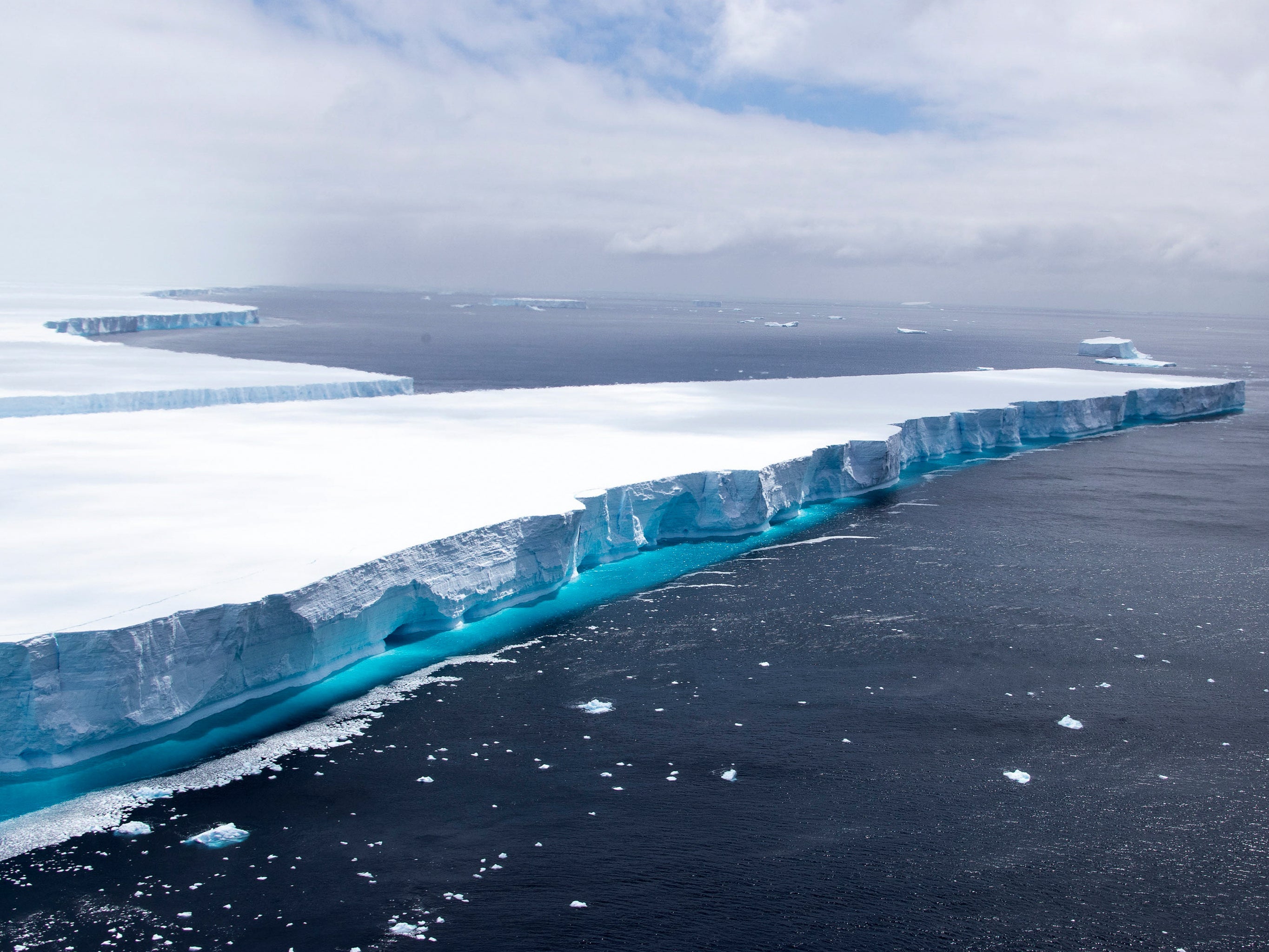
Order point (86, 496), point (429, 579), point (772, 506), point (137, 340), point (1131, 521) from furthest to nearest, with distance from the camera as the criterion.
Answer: point (137, 340) < point (1131, 521) < point (772, 506) < point (86, 496) < point (429, 579)

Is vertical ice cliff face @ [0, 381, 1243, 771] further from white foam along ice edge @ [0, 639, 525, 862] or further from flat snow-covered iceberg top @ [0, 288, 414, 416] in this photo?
flat snow-covered iceberg top @ [0, 288, 414, 416]

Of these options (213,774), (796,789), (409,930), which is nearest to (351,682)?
(213,774)

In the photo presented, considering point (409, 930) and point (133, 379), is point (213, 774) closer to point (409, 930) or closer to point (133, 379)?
point (409, 930)

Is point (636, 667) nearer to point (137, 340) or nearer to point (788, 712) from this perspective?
point (788, 712)

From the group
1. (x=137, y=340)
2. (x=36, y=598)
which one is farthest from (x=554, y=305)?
(x=36, y=598)

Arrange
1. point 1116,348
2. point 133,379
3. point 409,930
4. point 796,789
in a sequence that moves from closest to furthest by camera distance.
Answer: point 409,930
point 796,789
point 133,379
point 1116,348

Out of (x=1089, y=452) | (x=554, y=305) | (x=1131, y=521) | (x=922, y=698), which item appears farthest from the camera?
(x=554, y=305)

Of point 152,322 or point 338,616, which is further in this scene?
point 152,322
